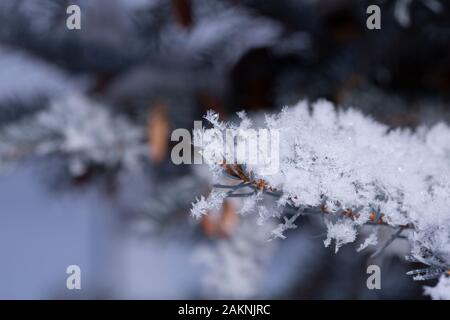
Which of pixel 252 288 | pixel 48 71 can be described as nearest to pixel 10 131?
pixel 48 71

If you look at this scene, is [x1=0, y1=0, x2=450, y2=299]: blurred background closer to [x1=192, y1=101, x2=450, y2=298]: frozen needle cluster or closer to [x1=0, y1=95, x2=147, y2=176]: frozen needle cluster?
[x1=0, y1=95, x2=147, y2=176]: frozen needle cluster

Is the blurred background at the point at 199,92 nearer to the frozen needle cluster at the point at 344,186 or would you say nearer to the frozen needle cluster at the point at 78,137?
the frozen needle cluster at the point at 78,137

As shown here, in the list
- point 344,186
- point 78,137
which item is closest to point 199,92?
point 78,137

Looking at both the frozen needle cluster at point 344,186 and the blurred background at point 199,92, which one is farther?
the blurred background at point 199,92

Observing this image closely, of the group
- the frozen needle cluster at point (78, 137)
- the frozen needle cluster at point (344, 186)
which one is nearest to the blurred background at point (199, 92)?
the frozen needle cluster at point (78, 137)

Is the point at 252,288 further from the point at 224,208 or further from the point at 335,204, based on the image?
the point at 335,204

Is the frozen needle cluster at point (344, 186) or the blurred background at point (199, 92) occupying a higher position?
the blurred background at point (199, 92)

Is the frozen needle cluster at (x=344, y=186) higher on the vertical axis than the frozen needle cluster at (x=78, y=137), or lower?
lower

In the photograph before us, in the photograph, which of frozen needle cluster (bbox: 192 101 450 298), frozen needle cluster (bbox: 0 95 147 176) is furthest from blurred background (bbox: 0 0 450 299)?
frozen needle cluster (bbox: 192 101 450 298)
